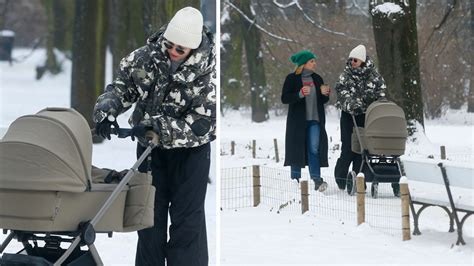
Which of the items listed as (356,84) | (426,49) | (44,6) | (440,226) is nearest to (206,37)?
(44,6)

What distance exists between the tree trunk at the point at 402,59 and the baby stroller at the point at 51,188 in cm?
162

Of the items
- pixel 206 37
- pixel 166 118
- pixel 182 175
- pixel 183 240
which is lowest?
pixel 183 240

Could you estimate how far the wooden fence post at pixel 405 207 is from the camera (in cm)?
437

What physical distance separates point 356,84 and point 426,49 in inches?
15.9

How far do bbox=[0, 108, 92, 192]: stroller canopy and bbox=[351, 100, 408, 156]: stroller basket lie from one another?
5.60ft

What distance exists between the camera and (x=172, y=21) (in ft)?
10.5

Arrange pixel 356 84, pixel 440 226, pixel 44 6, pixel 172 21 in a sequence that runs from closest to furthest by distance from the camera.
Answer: pixel 172 21
pixel 44 6
pixel 356 84
pixel 440 226

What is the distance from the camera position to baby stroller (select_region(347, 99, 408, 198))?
415cm

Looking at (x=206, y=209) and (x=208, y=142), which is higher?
(x=208, y=142)

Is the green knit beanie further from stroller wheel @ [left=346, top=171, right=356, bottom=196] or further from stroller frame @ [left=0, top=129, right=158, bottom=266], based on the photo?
stroller frame @ [left=0, top=129, right=158, bottom=266]

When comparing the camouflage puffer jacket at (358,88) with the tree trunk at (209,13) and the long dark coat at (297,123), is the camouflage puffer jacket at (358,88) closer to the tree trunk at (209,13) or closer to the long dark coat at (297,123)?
the long dark coat at (297,123)

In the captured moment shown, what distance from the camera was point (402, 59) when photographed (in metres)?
4.25

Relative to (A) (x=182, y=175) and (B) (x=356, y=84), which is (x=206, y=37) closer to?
(A) (x=182, y=175)

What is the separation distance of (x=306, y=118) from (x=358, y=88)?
295mm
